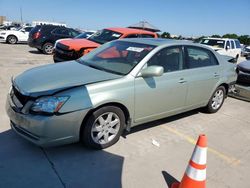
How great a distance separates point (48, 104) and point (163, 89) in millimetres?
1857

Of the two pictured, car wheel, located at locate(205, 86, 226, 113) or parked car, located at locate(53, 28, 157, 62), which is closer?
car wheel, located at locate(205, 86, 226, 113)

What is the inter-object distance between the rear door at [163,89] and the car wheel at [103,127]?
353mm

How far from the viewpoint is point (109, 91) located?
338cm

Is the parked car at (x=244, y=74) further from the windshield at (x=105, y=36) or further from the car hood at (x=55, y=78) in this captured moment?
the car hood at (x=55, y=78)

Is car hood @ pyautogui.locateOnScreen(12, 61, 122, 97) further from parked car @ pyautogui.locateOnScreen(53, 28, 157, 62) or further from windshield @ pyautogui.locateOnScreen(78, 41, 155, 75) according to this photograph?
parked car @ pyautogui.locateOnScreen(53, 28, 157, 62)

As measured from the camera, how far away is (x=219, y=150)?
3912mm

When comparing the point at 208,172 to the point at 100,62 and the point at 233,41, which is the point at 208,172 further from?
the point at 233,41

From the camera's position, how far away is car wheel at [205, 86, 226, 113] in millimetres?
5343

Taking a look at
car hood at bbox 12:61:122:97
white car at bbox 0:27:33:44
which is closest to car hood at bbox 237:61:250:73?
car hood at bbox 12:61:122:97

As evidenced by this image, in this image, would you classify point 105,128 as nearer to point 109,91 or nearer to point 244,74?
point 109,91

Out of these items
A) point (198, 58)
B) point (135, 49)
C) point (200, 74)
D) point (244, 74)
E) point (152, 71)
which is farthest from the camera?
point (244, 74)

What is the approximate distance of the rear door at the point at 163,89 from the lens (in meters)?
3.80

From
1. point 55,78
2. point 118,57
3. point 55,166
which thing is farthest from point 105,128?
point 118,57

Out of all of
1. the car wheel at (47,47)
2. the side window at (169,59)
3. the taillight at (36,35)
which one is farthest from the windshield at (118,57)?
the car wheel at (47,47)
